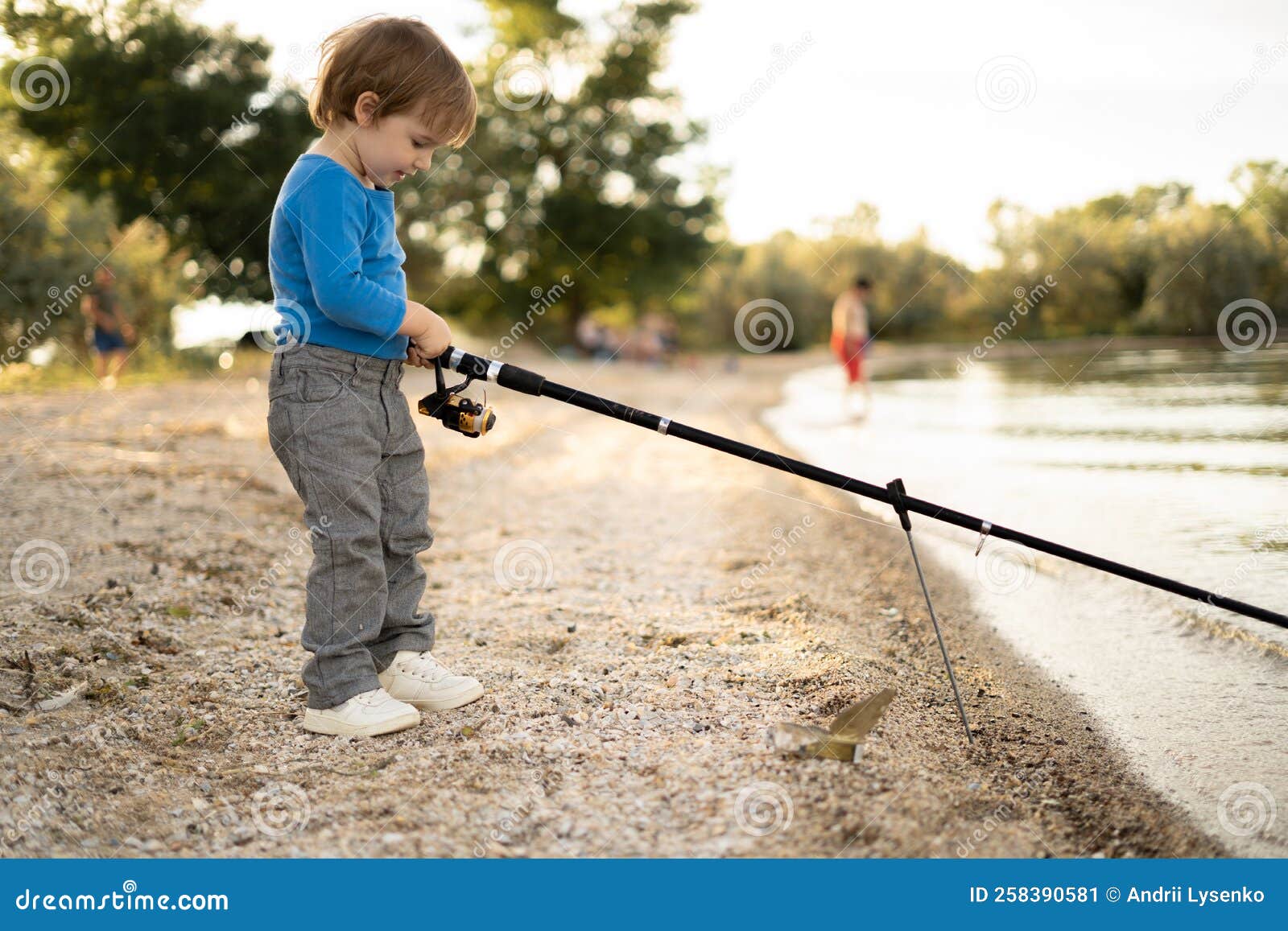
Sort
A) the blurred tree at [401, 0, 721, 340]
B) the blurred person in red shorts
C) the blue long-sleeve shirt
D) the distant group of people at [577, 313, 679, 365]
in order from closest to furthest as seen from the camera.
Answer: the blue long-sleeve shirt
the blurred person in red shorts
the blurred tree at [401, 0, 721, 340]
the distant group of people at [577, 313, 679, 365]

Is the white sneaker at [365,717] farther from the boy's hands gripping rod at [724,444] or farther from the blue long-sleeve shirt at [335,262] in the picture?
the blue long-sleeve shirt at [335,262]

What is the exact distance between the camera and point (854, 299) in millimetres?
13344

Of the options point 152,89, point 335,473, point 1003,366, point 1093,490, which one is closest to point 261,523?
point 335,473

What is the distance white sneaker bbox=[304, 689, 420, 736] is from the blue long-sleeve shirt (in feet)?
3.15

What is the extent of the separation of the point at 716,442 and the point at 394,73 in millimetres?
1261

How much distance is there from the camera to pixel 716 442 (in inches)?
99.9

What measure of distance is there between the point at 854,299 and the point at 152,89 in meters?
11.1

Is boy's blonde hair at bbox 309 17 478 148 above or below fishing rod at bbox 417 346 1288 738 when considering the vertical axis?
above

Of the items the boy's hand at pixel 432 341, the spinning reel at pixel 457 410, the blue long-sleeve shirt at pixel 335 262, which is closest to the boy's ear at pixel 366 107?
the blue long-sleeve shirt at pixel 335 262

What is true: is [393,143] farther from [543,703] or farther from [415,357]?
[543,703]

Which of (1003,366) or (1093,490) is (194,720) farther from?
(1003,366)

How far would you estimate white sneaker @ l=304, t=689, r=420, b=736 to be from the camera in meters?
2.62

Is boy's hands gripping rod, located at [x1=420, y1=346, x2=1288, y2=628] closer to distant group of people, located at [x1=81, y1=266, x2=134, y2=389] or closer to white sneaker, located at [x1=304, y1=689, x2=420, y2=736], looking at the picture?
white sneaker, located at [x1=304, y1=689, x2=420, y2=736]

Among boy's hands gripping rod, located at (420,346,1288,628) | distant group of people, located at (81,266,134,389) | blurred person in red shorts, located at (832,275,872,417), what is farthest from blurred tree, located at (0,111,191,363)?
blurred person in red shorts, located at (832,275,872,417)
